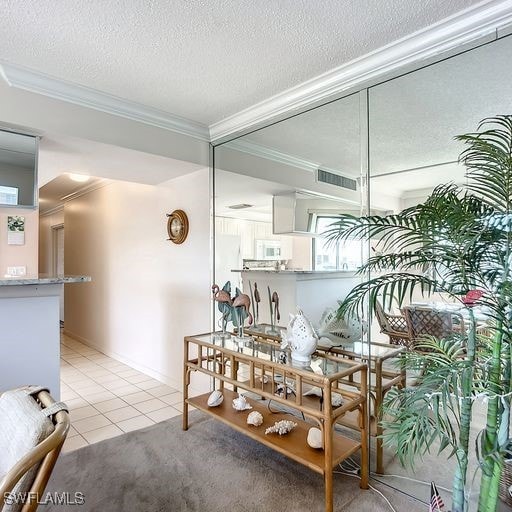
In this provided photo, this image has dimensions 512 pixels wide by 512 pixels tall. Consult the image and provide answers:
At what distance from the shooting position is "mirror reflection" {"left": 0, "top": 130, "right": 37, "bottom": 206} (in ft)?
7.39

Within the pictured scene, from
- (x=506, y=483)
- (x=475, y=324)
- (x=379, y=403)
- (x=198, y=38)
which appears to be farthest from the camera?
(x=379, y=403)

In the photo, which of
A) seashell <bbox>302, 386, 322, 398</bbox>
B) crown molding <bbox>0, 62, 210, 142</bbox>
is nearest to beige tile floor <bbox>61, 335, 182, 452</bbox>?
seashell <bbox>302, 386, 322, 398</bbox>

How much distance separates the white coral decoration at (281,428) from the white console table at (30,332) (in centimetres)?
154

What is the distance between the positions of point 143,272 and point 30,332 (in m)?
1.62

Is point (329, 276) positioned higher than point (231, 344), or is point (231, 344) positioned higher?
point (329, 276)

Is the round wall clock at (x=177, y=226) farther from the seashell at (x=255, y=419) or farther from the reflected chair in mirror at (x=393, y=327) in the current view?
the reflected chair in mirror at (x=393, y=327)

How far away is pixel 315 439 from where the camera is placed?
6.05 feet

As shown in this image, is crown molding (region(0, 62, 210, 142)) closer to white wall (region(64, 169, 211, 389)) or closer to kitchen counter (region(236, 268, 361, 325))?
white wall (region(64, 169, 211, 389))

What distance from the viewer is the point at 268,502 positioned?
5.81 feet

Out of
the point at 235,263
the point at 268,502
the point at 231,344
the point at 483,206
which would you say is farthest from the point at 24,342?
the point at 483,206

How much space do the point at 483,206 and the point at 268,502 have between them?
171 centimetres

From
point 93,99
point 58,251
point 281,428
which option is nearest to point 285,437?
point 281,428

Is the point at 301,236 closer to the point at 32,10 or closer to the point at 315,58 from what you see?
the point at 315,58

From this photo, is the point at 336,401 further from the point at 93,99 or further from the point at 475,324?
the point at 93,99
